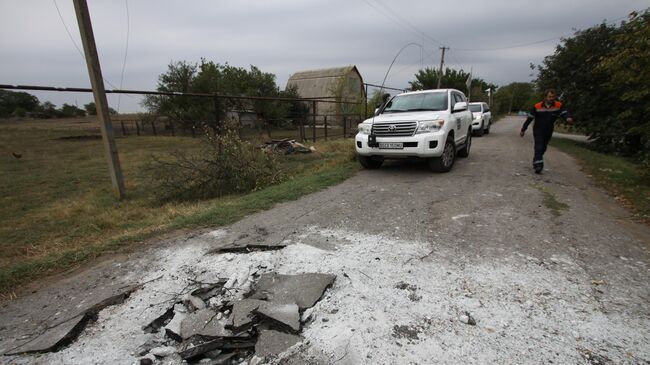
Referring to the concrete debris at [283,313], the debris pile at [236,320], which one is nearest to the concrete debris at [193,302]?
the debris pile at [236,320]

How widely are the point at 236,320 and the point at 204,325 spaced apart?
23 cm

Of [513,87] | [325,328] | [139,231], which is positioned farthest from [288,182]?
[513,87]

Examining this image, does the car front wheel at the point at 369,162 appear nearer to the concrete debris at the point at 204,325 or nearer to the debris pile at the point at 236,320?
the debris pile at the point at 236,320

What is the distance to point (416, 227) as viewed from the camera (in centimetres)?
382

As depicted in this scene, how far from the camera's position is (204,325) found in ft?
7.18

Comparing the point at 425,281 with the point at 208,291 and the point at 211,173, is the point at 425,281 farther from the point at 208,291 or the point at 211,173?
the point at 211,173

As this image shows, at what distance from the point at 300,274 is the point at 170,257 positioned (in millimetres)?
1471

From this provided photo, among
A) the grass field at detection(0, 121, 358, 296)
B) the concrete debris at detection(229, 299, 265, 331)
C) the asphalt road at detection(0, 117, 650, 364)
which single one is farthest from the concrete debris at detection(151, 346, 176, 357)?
the grass field at detection(0, 121, 358, 296)

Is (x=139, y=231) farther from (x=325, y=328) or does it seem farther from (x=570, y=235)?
(x=570, y=235)

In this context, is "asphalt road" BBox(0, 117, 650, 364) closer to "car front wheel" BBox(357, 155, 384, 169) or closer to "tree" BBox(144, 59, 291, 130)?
"car front wheel" BBox(357, 155, 384, 169)

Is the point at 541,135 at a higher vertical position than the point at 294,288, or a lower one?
higher

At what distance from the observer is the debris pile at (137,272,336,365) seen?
1.98m

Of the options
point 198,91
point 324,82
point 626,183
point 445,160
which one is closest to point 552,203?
point 445,160

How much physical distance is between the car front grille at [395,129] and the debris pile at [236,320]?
436 cm
